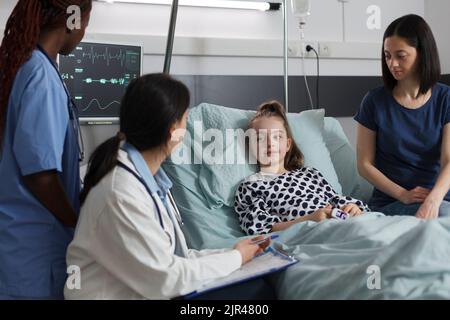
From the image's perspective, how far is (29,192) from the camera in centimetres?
126

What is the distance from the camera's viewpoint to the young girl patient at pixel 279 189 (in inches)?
71.2

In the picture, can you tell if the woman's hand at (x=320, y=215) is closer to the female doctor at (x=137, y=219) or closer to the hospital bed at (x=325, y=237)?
the hospital bed at (x=325, y=237)

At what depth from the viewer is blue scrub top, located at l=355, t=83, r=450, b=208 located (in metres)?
1.95

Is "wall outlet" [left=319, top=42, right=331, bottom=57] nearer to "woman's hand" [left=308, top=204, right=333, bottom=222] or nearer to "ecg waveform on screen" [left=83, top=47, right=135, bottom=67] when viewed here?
"ecg waveform on screen" [left=83, top=47, right=135, bottom=67]

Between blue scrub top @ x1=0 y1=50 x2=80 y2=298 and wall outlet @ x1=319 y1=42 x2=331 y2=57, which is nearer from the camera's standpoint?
blue scrub top @ x1=0 y1=50 x2=80 y2=298

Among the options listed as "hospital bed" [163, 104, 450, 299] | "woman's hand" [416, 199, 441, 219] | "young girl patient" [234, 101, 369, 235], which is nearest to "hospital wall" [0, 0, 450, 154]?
"hospital bed" [163, 104, 450, 299]

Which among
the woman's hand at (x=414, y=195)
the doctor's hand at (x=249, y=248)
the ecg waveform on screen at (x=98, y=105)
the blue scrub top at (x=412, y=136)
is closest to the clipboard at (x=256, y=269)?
the doctor's hand at (x=249, y=248)

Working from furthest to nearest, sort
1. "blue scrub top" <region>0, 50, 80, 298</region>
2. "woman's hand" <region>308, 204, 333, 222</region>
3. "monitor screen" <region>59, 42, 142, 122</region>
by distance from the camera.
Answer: "monitor screen" <region>59, 42, 142, 122</region>, "woman's hand" <region>308, 204, 333, 222</region>, "blue scrub top" <region>0, 50, 80, 298</region>

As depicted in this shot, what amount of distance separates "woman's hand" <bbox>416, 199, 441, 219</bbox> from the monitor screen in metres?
1.41

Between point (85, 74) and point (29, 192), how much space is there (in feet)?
3.89

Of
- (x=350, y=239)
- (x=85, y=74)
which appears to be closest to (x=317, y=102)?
(x=85, y=74)

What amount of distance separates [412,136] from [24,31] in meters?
1.41

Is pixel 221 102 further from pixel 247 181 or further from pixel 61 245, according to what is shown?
pixel 61 245

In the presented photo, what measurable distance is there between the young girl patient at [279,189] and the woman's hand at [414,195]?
15 centimetres
